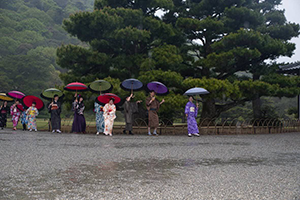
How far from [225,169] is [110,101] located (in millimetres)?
7548

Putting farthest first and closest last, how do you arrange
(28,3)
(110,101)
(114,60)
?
1. (28,3)
2. (114,60)
3. (110,101)

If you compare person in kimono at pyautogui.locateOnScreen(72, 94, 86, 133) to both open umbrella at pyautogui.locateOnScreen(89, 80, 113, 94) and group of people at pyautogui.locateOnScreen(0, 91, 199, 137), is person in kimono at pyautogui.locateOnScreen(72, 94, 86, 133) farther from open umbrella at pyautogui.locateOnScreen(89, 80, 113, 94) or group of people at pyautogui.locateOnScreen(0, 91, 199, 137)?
open umbrella at pyautogui.locateOnScreen(89, 80, 113, 94)

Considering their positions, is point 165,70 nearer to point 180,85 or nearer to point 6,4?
point 180,85

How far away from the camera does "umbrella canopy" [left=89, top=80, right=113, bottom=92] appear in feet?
40.1

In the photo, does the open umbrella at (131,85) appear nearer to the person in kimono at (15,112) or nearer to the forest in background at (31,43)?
the forest in background at (31,43)

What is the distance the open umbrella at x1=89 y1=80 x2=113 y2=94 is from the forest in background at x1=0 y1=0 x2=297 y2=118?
3.95 metres

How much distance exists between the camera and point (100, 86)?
40.7 ft

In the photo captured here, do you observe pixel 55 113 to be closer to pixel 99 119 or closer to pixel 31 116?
pixel 31 116

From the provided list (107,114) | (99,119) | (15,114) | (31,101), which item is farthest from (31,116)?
(107,114)

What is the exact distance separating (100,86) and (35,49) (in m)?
46.9

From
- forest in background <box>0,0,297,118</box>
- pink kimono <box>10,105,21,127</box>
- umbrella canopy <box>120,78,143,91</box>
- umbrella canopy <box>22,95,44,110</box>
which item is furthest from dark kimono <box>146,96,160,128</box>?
pink kimono <box>10,105,21,127</box>

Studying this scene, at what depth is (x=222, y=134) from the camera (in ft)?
40.0

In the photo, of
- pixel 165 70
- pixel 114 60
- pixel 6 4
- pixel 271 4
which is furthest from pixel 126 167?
pixel 6 4

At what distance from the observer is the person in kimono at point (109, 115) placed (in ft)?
37.5
